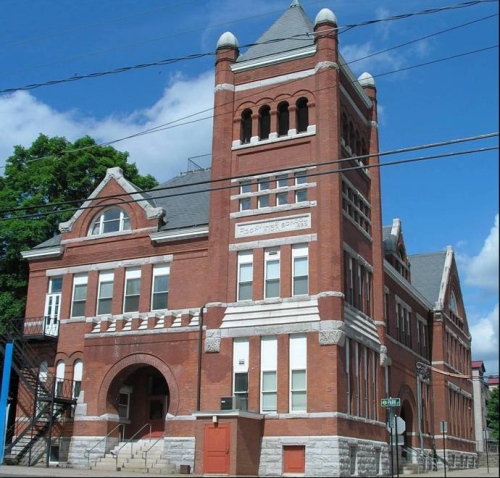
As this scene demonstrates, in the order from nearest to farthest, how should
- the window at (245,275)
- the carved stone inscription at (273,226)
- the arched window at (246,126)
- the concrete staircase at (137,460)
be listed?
the concrete staircase at (137,460), the carved stone inscription at (273,226), the window at (245,275), the arched window at (246,126)

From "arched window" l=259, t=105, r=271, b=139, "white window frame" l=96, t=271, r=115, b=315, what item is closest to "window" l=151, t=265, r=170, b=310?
"white window frame" l=96, t=271, r=115, b=315

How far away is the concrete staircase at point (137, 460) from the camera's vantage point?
2998 centimetres

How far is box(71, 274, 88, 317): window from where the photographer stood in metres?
36.4

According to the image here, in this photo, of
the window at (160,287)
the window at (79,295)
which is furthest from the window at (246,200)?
the window at (79,295)

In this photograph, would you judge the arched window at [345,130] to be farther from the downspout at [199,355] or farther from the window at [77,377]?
the window at [77,377]

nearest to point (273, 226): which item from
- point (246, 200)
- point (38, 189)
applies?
point (246, 200)

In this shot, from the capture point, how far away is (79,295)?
36719 mm

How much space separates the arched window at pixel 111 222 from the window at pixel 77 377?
6480 mm

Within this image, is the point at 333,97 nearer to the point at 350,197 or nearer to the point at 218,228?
the point at 350,197

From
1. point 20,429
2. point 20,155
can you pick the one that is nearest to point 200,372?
point 20,429

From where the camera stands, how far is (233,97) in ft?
116

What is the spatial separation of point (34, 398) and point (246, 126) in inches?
624

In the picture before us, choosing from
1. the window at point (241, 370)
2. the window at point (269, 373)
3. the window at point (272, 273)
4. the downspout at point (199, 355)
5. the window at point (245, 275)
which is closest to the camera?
the window at point (269, 373)

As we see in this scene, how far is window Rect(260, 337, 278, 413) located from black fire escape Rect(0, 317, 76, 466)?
9255 mm
